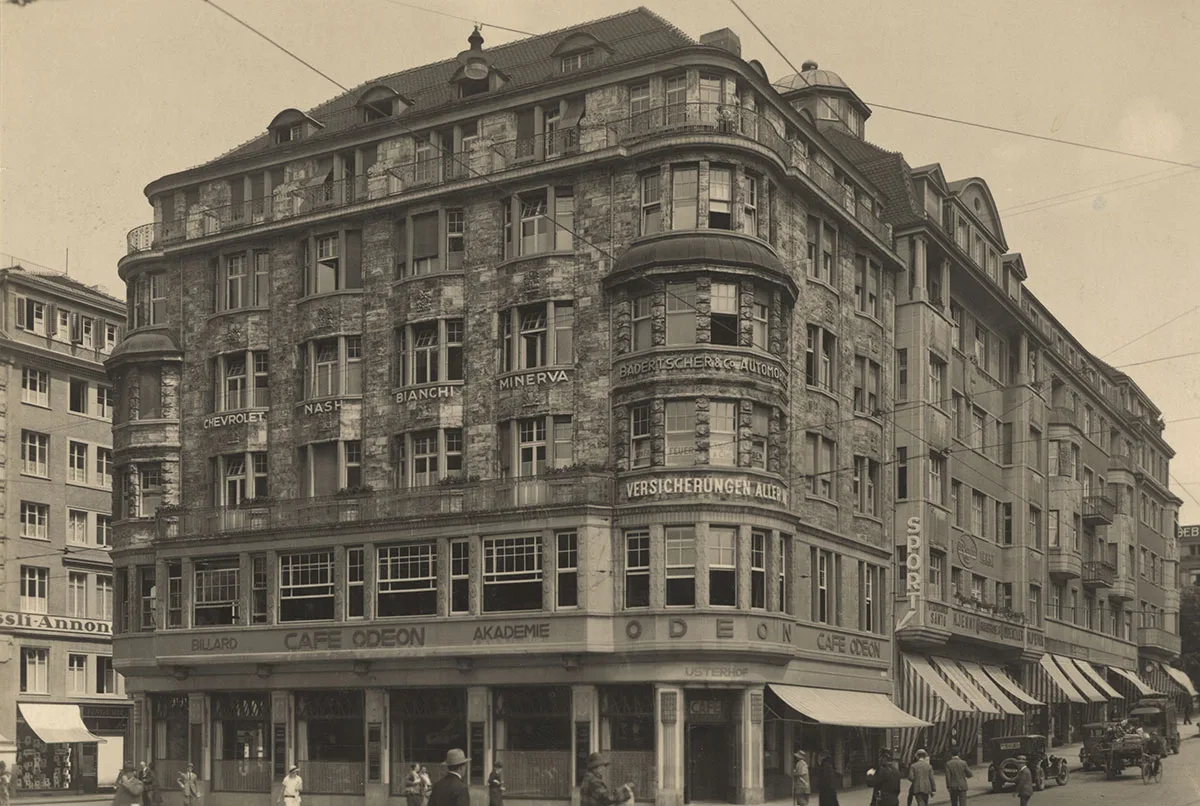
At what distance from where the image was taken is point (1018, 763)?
45.1 meters

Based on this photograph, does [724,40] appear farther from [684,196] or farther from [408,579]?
[408,579]

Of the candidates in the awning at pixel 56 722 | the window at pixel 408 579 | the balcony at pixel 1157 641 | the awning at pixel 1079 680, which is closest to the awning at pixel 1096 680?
the awning at pixel 1079 680

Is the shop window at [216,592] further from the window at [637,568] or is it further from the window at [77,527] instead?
the window at [77,527]

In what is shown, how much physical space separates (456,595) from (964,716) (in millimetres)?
22746

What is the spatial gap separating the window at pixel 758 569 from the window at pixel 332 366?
13173 mm

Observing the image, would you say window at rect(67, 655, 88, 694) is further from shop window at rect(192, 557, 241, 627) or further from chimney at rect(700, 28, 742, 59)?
chimney at rect(700, 28, 742, 59)

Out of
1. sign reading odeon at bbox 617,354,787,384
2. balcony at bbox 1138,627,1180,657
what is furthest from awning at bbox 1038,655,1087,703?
sign reading odeon at bbox 617,354,787,384

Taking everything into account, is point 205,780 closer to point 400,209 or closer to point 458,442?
point 458,442

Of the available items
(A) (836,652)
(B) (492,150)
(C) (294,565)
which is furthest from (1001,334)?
(C) (294,565)

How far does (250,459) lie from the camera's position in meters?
49.5

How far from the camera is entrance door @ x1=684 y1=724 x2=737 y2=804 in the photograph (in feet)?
137

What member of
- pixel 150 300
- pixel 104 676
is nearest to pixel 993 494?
pixel 150 300

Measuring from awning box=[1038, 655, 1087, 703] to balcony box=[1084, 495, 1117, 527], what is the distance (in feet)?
35.0

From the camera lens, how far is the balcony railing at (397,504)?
43000mm
